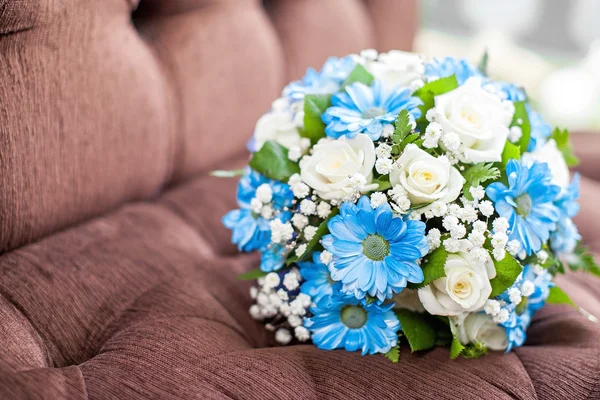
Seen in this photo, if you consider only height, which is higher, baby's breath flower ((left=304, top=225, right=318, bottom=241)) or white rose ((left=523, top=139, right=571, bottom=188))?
white rose ((left=523, top=139, right=571, bottom=188))

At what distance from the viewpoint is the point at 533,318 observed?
65 centimetres

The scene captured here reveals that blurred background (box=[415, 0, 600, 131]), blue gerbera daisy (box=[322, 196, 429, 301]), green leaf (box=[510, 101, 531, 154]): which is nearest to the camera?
blue gerbera daisy (box=[322, 196, 429, 301])

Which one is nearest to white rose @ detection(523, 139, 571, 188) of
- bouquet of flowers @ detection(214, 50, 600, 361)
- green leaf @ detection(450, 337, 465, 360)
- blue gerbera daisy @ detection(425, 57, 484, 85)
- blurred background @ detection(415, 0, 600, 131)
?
bouquet of flowers @ detection(214, 50, 600, 361)

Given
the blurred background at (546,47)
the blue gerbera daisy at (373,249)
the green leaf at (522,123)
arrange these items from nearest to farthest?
the blue gerbera daisy at (373,249) → the green leaf at (522,123) → the blurred background at (546,47)

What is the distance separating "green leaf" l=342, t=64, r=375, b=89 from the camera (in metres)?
0.58

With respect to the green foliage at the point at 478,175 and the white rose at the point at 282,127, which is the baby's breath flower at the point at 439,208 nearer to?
the green foliage at the point at 478,175

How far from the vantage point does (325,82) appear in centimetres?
60

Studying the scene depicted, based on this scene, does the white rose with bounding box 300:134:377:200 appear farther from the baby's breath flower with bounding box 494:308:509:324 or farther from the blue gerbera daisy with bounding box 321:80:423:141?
the baby's breath flower with bounding box 494:308:509:324

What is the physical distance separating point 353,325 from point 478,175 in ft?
0.58

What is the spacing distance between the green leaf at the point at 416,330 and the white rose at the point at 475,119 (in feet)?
0.50

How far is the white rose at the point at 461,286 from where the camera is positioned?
19.1 inches

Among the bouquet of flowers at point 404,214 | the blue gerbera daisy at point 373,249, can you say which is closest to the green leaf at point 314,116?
the bouquet of flowers at point 404,214

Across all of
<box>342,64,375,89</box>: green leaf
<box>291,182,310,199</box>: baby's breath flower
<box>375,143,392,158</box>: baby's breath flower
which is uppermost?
<box>342,64,375,89</box>: green leaf

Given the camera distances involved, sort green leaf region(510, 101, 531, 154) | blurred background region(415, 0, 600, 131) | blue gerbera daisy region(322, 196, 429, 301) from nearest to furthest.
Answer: blue gerbera daisy region(322, 196, 429, 301), green leaf region(510, 101, 531, 154), blurred background region(415, 0, 600, 131)
